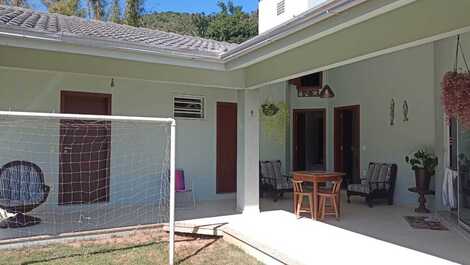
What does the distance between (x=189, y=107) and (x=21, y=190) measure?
3.93m

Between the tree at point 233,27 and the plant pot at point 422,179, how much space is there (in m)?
17.5

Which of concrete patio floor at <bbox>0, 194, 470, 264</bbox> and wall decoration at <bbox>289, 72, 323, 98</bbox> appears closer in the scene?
concrete patio floor at <bbox>0, 194, 470, 264</bbox>

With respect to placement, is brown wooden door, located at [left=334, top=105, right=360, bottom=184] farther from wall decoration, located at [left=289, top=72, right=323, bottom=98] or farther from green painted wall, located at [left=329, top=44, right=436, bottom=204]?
wall decoration, located at [left=289, top=72, right=323, bottom=98]

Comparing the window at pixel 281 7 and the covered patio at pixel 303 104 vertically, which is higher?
the window at pixel 281 7

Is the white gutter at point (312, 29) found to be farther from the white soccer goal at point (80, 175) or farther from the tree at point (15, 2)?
the tree at point (15, 2)

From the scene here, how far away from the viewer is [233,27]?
81.6 feet

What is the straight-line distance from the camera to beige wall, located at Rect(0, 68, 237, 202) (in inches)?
287

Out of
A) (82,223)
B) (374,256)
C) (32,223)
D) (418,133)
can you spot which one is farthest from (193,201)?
(418,133)

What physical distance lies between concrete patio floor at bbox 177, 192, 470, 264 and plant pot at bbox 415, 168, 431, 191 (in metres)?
0.59

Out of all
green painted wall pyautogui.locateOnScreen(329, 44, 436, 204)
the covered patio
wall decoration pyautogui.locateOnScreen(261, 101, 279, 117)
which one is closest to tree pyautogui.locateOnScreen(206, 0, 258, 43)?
the covered patio

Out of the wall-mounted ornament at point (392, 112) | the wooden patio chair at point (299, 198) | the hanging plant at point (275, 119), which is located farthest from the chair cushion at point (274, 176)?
the wall-mounted ornament at point (392, 112)

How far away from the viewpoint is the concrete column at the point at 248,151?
758 cm

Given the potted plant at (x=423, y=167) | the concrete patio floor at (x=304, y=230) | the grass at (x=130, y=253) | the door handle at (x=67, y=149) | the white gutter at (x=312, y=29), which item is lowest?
the grass at (x=130, y=253)

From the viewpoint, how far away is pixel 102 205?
7.93m
